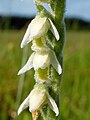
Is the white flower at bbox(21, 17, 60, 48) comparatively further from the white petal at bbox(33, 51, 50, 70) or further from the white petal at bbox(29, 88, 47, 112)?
the white petal at bbox(29, 88, 47, 112)

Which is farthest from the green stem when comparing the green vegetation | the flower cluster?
the green vegetation

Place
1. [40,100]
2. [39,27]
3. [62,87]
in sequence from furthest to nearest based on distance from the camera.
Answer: [62,87] < [40,100] < [39,27]

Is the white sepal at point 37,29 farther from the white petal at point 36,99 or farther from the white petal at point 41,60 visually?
the white petal at point 36,99

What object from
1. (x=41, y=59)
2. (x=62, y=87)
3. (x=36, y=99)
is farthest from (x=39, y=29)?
(x=62, y=87)

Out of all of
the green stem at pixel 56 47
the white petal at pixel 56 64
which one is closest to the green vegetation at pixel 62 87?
the green stem at pixel 56 47

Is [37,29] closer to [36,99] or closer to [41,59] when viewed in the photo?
[41,59]

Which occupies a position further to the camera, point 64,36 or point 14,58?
point 14,58

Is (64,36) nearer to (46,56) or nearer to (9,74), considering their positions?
(46,56)

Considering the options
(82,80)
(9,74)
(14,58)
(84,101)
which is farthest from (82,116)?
(14,58)
